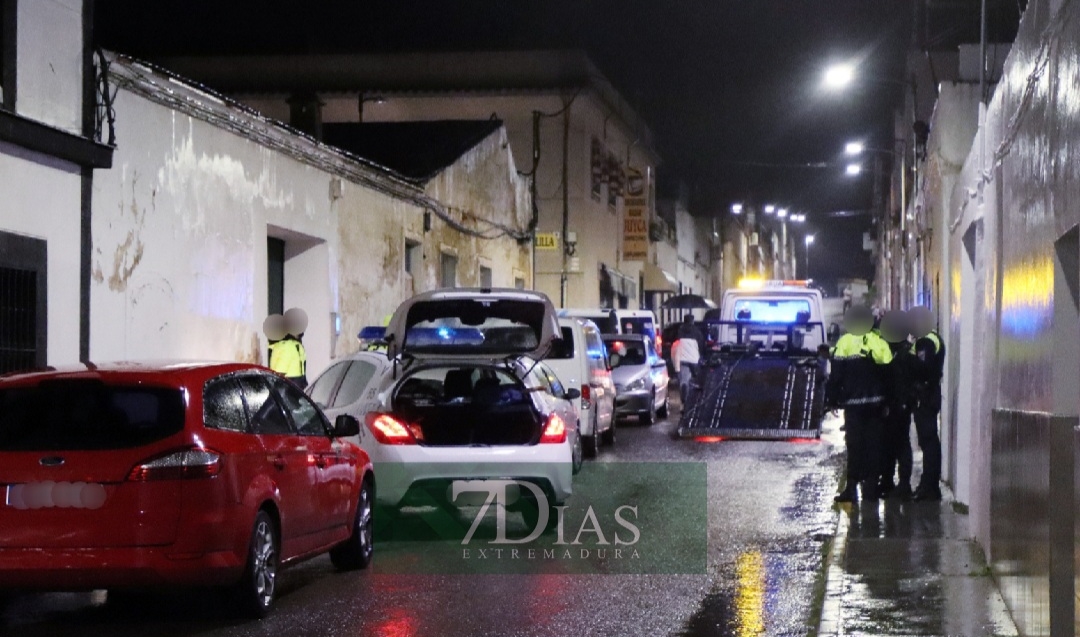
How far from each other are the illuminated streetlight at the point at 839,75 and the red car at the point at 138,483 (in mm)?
15010

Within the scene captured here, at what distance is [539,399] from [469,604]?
366 centimetres

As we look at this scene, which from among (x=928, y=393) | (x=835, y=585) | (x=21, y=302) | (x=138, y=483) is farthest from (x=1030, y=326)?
(x=21, y=302)

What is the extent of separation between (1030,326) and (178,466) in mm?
4750

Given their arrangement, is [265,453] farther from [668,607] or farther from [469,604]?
[668,607]

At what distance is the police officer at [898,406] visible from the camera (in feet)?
46.8

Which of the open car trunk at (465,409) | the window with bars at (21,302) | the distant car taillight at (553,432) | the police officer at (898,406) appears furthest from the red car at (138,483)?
the police officer at (898,406)

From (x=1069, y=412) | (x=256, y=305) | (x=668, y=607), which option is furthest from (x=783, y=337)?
(x=1069, y=412)

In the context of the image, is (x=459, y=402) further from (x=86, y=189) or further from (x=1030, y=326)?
(x=1030, y=326)

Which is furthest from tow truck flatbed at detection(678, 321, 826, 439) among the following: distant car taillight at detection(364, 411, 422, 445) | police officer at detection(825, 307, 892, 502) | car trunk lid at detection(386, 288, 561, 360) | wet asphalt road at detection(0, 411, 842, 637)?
distant car taillight at detection(364, 411, 422, 445)

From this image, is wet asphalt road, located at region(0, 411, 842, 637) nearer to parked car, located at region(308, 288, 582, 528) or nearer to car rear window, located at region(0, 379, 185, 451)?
parked car, located at region(308, 288, 582, 528)

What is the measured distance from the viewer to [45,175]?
46.3 feet

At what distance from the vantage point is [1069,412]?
22.6 feet

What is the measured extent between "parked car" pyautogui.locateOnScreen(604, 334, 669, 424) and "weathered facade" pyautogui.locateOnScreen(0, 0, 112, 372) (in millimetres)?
11774

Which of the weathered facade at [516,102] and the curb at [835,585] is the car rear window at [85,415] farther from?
the weathered facade at [516,102]
